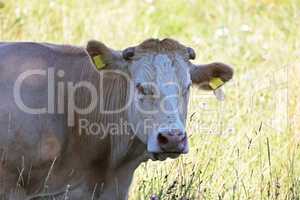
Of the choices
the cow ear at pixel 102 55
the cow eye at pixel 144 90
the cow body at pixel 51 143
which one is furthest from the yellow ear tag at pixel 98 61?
the cow eye at pixel 144 90

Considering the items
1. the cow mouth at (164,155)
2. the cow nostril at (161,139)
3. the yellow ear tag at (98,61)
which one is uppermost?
the yellow ear tag at (98,61)

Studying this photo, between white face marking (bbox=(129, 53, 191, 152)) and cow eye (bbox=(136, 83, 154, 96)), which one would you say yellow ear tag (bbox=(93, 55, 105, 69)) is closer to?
white face marking (bbox=(129, 53, 191, 152))

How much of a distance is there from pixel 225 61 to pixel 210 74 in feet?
15.8

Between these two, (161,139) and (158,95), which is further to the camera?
(158,95)

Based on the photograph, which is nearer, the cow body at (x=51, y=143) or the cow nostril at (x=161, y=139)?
the cow nostril at (x=161, y=139)

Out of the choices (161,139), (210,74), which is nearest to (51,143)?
(161,139)

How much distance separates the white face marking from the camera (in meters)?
6.32

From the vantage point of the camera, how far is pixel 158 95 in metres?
6.39

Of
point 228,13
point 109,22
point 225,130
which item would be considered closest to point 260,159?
point 225,130

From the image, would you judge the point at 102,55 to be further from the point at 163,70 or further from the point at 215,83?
the point at 215,83

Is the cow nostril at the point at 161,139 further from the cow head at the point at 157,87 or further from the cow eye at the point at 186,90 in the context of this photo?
the cow eye at the point at 186,90

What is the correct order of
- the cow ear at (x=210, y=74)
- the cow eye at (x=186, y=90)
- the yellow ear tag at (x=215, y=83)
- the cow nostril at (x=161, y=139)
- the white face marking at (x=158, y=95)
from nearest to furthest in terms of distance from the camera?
the cow nostril at (x=161, y=139), the white face marking at (x=158, y=95), the cow eye at (x=186, y=90), the cow ear at (x=210, y=74), the yellow ear tag at (x=215, y=83)

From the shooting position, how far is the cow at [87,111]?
6.51m

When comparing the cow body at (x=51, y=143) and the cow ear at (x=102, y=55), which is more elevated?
the cow ear at (x=102, y=55)
